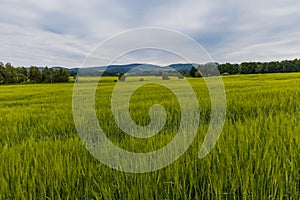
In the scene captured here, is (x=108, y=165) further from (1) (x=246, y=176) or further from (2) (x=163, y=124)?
(2) (x=163, y=124)

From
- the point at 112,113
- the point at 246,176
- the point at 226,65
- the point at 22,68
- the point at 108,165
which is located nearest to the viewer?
the point at 246,176

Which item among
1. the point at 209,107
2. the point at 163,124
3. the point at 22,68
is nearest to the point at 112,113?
the point at 163,124

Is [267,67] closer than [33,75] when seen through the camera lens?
Yes

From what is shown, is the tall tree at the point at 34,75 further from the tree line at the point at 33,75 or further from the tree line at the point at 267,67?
the tree line at the point at 267,67

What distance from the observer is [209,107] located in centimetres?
393

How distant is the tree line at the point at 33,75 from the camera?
38781 millimetres

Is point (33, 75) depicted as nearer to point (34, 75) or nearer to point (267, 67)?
point (34, 75)

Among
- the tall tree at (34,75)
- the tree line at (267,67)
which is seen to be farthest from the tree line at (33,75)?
the tree line at (267,67)

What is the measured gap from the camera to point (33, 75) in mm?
41281

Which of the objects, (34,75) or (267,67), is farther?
(34,75)

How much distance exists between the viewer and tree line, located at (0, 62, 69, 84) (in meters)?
38.8

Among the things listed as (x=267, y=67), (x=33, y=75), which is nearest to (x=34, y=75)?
(x=33, y=75)

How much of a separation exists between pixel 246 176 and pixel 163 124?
187 cm

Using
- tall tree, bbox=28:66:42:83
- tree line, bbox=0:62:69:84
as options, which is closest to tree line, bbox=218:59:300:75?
tree line, bbox=0:62:69:84
